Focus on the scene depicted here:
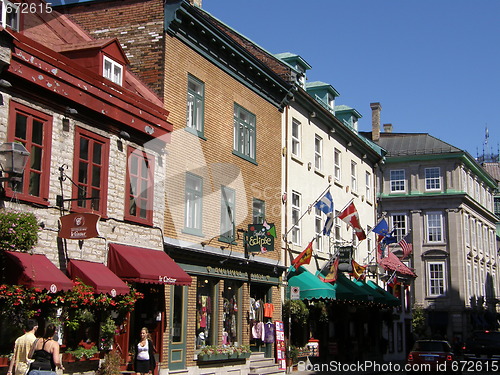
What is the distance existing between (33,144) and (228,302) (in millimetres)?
10024

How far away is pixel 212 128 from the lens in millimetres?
22359

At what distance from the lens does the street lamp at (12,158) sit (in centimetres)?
1288

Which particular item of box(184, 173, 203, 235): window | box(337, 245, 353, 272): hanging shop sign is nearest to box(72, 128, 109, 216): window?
box(184, 173, 203, 235): window

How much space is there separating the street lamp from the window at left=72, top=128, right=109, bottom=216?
297 cm

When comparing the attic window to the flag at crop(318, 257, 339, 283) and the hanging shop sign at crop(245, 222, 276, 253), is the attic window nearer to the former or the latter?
A: the hanging shop sign at crop(245, 222, 276, 253)

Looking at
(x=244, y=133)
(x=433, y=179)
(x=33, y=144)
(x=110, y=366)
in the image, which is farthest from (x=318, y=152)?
(x=433, y=179)

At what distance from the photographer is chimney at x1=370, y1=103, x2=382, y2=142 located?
2319 inches

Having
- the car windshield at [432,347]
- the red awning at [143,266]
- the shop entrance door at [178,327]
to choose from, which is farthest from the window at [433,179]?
the red awning at [143,266]

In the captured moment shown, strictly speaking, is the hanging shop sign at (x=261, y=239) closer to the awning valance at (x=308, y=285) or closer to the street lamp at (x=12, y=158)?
the awning valance at (x=308, y=285)

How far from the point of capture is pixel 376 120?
194ft

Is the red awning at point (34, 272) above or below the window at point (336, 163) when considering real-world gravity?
below

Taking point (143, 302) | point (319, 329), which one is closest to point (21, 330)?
point (143, 302)

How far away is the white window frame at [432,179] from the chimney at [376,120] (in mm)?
5275

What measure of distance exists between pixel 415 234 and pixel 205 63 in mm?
38806
